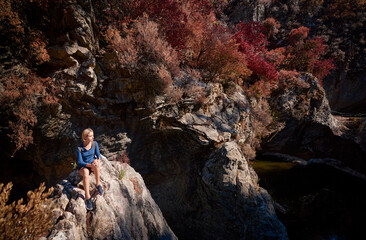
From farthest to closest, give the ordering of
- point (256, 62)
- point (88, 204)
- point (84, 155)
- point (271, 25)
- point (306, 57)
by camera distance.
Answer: point (271, 25) → point (306, 57) → point (256, 62) → point (84, 155) → point (88, 204)

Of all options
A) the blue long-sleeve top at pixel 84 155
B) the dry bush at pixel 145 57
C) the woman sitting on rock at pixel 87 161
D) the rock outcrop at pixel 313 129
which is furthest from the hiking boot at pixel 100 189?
the rock outcrop at pixel 313 129

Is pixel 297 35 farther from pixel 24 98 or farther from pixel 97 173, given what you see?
pixel 24 98

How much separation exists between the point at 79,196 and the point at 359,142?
47.0 feet

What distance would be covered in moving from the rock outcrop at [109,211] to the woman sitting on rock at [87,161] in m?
0.13

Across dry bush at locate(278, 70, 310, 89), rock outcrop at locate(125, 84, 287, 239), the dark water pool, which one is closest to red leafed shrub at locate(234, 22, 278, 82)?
dry bush at locate(278, 70, 310, 89)

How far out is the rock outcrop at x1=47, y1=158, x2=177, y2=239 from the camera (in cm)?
254

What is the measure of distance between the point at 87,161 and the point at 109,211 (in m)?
1.16

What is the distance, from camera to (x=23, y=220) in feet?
6.58

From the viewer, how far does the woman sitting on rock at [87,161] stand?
113 inches

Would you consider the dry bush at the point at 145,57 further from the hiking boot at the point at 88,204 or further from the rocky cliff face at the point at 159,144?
the hiking boot at the point at 88,204

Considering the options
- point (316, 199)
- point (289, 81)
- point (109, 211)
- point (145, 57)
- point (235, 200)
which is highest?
point (145, 57)

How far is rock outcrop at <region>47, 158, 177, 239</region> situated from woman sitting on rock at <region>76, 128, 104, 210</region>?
13 cm

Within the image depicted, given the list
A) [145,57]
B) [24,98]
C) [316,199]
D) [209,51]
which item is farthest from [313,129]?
[24,98]

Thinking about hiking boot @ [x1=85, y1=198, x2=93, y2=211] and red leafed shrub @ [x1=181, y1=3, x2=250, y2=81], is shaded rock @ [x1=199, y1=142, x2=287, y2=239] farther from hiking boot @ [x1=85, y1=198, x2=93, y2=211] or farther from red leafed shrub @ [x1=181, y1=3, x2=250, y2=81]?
hiking boot @ [x1=85, y1=198, x2=93, y2=211]
